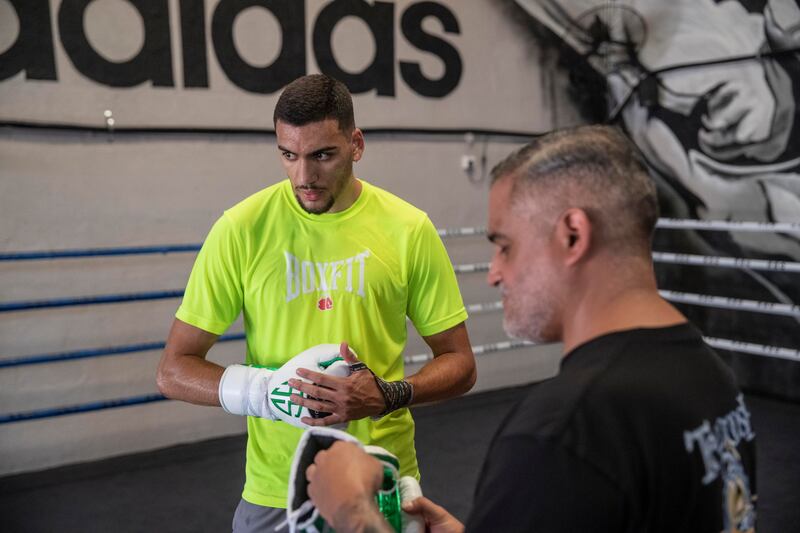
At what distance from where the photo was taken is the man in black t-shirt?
2.30 feet

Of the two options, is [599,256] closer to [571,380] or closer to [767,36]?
[571,380]

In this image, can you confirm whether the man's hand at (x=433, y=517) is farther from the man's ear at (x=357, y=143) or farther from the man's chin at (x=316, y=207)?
the man's ear at (x=357, y=143)

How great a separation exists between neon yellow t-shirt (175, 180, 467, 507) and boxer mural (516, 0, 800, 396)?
128 inches

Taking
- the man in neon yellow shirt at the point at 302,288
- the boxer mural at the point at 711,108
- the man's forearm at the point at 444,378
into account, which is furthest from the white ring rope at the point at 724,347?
the man in neon yellow shirt at the point at 302,288

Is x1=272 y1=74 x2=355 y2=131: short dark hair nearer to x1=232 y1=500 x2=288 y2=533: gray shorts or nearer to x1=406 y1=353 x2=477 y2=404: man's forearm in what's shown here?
x1=406 y1=353 x2=477 y2=404: man's forearm

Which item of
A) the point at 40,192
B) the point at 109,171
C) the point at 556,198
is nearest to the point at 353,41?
the point at 109,171

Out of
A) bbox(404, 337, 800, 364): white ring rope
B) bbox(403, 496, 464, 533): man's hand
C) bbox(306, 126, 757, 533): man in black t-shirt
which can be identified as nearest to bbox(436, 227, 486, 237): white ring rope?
bbox(404, 337, 800, 364): white ring rope

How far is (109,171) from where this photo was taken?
10.5ft

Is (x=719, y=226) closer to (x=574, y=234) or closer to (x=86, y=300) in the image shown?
(x=86, y=300)

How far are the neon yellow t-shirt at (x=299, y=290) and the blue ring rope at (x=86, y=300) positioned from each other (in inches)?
69.5

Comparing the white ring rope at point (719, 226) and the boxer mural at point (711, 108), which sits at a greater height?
the boxer mural at point (711, 108)

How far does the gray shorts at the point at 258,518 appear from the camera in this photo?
148 cm

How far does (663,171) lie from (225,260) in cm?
371

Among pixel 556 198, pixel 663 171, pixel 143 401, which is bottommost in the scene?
pixel 143 401
